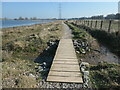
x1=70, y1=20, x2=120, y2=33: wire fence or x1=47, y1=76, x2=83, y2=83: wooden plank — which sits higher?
x1=70, y1=20, x2=120, y2=33: wire fence

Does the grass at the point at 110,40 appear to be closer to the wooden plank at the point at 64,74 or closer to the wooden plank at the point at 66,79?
the wooden plank at the point at 64,74

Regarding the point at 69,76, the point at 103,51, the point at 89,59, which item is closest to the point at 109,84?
the point at 69,76

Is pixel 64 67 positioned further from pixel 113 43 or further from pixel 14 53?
pixel 113 43

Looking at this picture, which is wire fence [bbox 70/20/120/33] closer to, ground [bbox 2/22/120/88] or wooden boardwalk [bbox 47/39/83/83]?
ground [bbox 2/22/120/88]

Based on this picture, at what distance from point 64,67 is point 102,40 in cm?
954

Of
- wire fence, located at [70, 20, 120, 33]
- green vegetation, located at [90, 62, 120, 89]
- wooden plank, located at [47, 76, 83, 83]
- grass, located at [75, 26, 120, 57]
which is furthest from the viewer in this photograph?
wire fence, located at [70, 20, 120, 33]

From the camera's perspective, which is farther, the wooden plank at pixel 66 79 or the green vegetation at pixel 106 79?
the wooden plank at pixel 66 79

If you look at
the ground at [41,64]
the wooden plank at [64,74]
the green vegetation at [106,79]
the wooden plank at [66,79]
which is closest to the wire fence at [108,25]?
the ground at [41,64]

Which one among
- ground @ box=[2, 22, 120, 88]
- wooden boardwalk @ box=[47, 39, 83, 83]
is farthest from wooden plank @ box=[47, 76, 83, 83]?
ground @ box=[2, 22, 120, 88]

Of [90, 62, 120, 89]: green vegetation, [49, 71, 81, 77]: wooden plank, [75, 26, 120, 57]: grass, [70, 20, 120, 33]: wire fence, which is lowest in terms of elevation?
[90, 62, 120, 89]: green vegetation

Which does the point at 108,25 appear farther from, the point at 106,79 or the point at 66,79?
the point at 66,79

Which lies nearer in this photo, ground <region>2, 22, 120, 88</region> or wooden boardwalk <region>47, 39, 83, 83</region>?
ground <region>2, 22, 120, 88</region>

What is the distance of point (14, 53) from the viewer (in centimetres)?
1128

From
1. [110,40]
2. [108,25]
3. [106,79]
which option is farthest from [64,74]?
[108,25]
